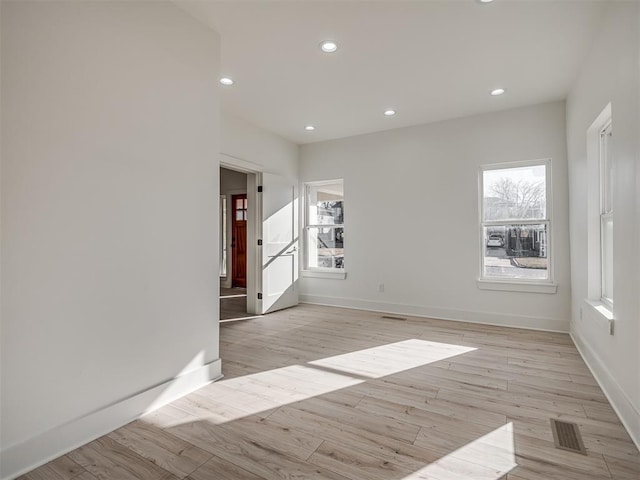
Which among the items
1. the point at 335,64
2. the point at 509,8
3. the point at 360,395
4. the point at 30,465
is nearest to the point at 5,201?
the point at 30,465

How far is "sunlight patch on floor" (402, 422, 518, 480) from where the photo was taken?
1.59 meters

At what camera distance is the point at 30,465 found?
1.62 metres

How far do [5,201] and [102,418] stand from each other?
1.26m

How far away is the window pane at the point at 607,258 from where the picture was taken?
2739 millimetres

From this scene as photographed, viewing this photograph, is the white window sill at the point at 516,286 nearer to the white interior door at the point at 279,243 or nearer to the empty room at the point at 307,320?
the empty room at the point at 307,320

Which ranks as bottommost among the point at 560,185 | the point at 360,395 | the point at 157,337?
the point at 360,395

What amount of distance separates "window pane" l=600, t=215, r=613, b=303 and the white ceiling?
1.52 m

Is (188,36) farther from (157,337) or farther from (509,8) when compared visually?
(509,8)

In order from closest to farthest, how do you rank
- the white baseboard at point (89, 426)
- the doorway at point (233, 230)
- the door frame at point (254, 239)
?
the white baseboard at point (89, 426) < the door frame at point (254, 239) < the doorway at point (233, 230)

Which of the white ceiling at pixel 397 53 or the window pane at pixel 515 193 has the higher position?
the white ceiling at pixel 397 53

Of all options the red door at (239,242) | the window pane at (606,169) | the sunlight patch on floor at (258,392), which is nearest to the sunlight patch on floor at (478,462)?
the sunlight patch on floor at (258,392)

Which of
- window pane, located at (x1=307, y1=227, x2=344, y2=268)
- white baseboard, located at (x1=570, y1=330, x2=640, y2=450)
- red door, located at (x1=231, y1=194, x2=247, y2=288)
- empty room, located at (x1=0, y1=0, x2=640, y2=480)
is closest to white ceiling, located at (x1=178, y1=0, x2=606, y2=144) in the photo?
empty room, located at (x1=0, y1=0, x2=640, y2=480)

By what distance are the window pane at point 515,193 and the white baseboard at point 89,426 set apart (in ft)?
13.2

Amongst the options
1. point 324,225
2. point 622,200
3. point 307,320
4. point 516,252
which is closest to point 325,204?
point 324,225
